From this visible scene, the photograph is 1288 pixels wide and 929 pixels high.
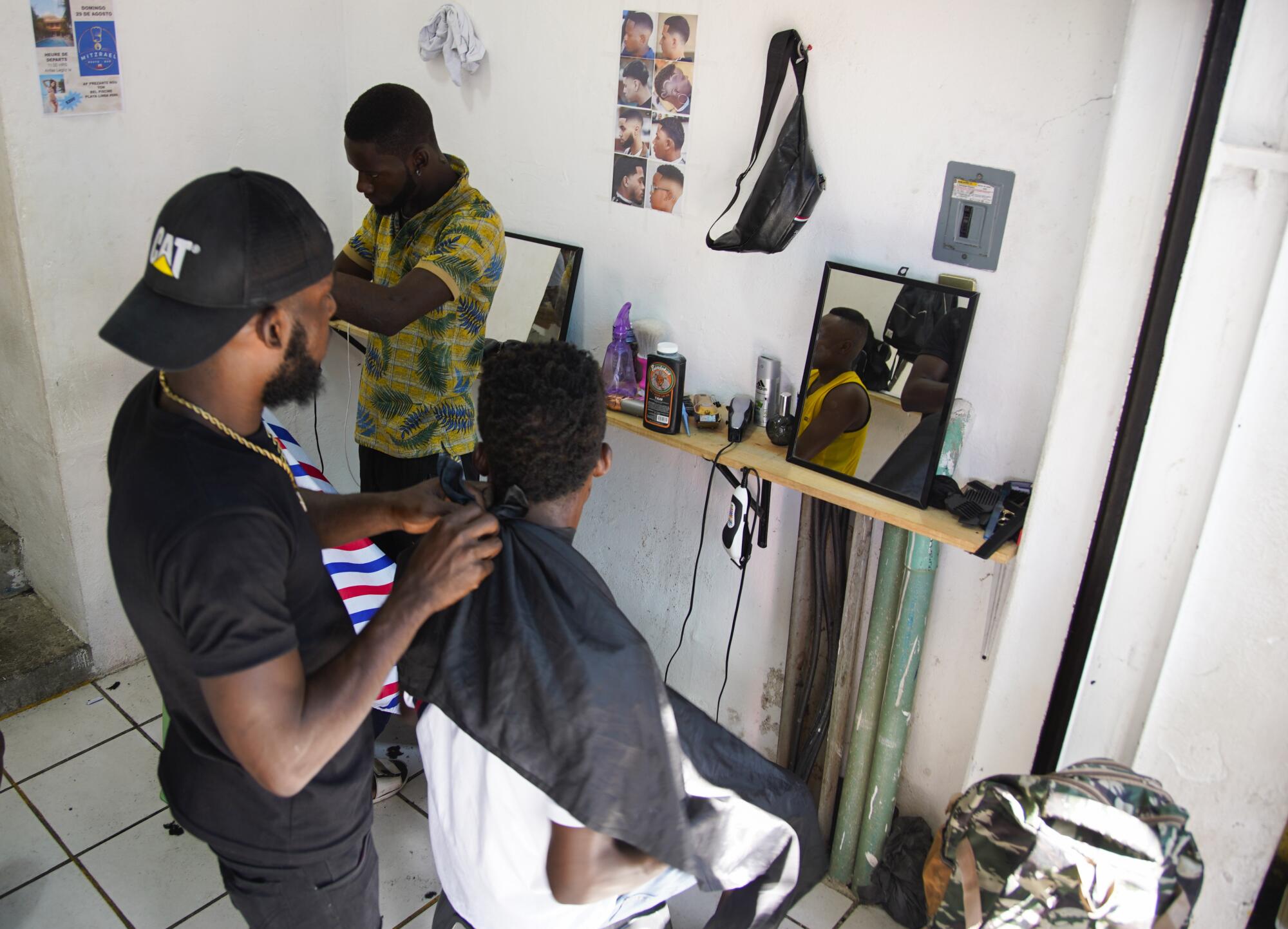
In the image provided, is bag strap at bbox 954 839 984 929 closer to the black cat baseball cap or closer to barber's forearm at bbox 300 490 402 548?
barber's forearm at bbox 300 490 402 548

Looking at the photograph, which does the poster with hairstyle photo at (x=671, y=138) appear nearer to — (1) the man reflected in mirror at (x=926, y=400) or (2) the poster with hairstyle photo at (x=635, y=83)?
(2) the poster with hairstyle photo at (x=635, y=83)

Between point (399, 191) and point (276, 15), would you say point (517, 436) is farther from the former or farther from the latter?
point (276, 15)

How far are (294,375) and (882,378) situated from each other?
1273 millimetres

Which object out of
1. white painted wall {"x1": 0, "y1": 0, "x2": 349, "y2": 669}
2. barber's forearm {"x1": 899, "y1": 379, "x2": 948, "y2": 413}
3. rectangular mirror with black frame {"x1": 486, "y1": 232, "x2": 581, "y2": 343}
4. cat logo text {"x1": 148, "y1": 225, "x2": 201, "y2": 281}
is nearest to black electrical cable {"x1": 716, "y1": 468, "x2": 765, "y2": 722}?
barber's forearm {"x1": 899, "y1": 379, "x2": 948, "y2": 413}

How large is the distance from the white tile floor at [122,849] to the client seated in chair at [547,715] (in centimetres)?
95

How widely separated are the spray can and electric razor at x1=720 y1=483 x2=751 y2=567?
18 cm

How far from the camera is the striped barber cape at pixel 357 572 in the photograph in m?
2.00

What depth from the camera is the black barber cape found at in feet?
4.39

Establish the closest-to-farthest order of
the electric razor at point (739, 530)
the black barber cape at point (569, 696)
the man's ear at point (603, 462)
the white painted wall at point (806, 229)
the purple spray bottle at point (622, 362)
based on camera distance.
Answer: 1. the black barber cape at point (569, 696)
2. the man's ear at point (603, 462)
3. the white painted wall at point (806, 229)
4. the electric razor at point (739, 530)
5. the purple spray bottle at point (622, 362)

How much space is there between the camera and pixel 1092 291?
1.79m

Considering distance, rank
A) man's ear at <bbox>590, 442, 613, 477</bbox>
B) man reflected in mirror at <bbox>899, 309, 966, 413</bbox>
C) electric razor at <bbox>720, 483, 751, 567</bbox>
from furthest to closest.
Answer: electric razor at <bbox>720, 483, 751, 567</bbox>, man reflected in mirror at <bbox>899, 309, 966, 413</bbox>, man's ear at <bbox>590, 442, 613, 477</bbox>

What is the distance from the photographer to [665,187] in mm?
2455

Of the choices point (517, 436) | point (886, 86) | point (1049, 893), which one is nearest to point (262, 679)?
point (517, 436)

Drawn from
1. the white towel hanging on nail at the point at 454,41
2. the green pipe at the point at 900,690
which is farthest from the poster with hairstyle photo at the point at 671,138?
the green pipe at the point at 900,690
